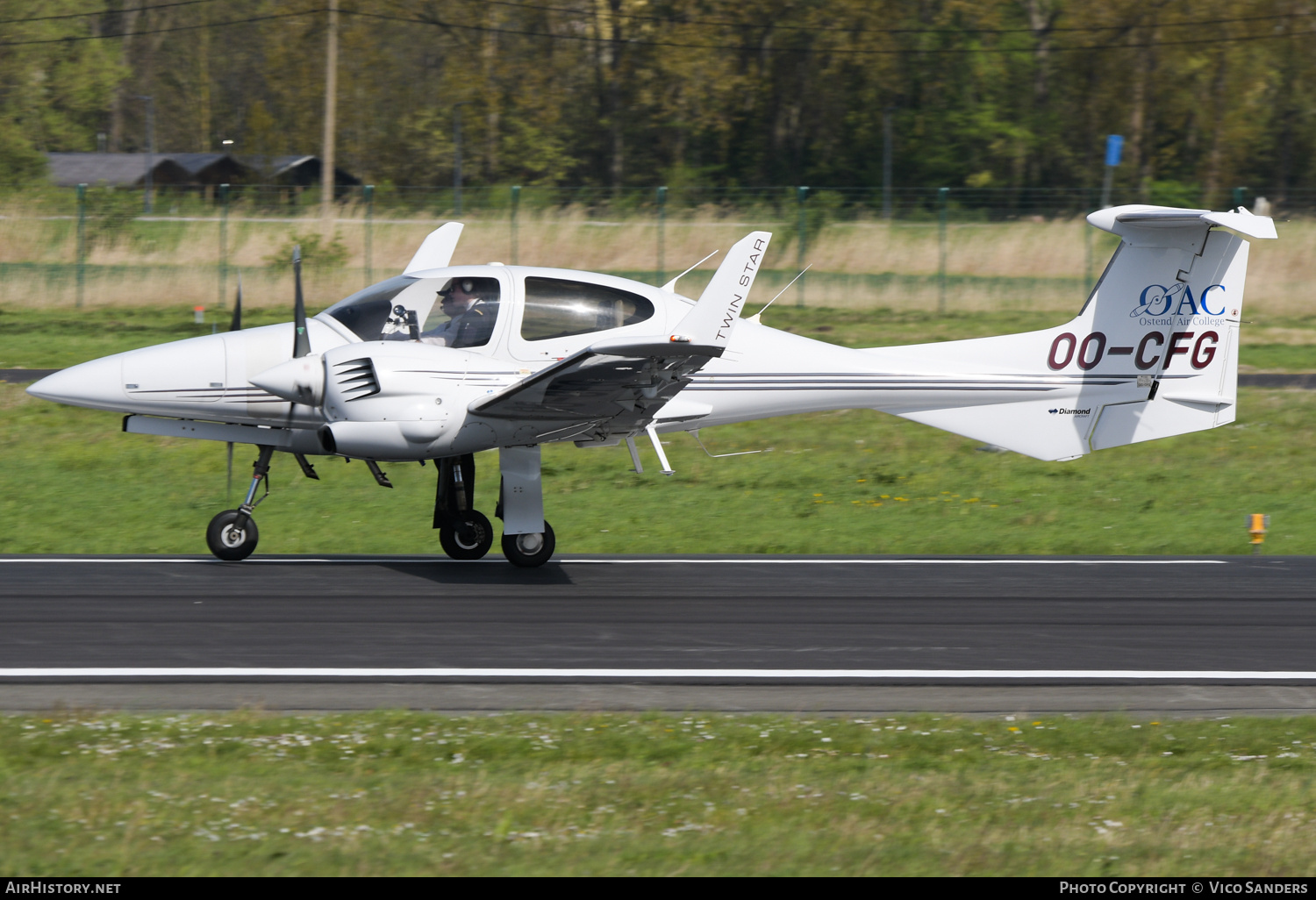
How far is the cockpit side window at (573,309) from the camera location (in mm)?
11266

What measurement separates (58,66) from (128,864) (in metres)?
58.5

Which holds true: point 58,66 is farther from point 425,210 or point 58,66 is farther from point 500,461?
point 500,461

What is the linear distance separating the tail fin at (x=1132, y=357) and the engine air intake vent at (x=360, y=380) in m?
5.11

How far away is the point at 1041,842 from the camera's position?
5508mm

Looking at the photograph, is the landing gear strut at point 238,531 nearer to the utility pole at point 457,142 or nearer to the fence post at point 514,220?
the fence post at point 514,220

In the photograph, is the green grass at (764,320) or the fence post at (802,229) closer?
the green grass at (764,320)

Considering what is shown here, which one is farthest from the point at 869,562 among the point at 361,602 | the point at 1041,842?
the point at 1041,842

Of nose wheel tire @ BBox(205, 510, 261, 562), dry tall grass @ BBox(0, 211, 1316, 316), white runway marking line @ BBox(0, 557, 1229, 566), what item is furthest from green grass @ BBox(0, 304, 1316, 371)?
nose wheel tire @ BBox(205, 510, 261, 562)

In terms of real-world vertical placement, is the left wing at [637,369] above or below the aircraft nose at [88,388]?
above

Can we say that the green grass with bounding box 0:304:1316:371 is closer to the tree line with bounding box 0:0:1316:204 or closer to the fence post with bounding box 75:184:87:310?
the fence post with bounding box 75:184:87:310

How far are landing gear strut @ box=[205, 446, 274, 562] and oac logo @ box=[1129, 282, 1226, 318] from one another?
8.09 m

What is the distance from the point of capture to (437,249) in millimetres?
13008

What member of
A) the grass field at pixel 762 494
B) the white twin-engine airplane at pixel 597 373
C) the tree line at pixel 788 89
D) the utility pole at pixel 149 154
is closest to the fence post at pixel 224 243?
the utility pole at pixel 149 154

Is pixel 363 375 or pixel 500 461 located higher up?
pixel 363 375
